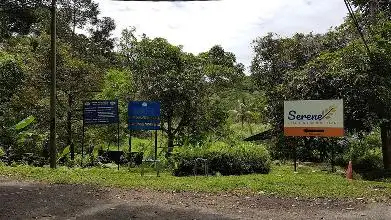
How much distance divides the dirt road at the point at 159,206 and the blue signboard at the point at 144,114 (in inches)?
217

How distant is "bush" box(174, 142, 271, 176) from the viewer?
1509 centimetres

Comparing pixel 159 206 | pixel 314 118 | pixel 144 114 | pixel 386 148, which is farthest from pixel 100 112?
pixel 386 148

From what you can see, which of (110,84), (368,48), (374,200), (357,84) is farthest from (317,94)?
(110,84)

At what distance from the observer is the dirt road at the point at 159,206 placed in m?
8.21

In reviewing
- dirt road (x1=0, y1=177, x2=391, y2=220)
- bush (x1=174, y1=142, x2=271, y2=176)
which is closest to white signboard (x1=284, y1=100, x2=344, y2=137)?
bush (x1=174, y1=142, x2=271, y2=176)

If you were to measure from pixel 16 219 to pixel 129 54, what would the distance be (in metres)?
14.2

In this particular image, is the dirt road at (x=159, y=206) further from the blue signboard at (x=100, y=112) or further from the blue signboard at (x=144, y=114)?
the blue signboard at (x=100, y=112)

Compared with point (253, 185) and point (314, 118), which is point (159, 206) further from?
point (314, 118)

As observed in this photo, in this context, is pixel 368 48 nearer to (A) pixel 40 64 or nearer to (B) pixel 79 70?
(B) pixel 79 70

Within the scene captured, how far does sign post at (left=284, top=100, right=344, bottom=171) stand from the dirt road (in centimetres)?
534

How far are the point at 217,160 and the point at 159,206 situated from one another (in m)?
6.44

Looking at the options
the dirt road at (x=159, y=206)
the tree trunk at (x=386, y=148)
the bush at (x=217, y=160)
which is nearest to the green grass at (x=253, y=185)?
the dirt road at (x=159, y=206)

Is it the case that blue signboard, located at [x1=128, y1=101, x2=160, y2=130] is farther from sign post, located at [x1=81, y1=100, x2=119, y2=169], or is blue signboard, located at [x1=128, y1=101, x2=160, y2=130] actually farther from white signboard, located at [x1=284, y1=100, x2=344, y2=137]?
white signboard, located at [x1=284, y1=100, x2=344, y2=137]

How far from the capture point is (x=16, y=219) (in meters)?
7.71
